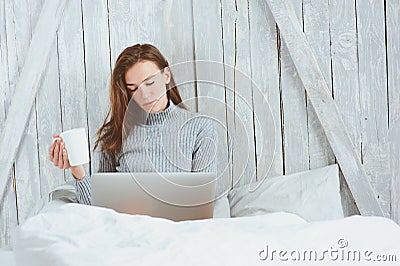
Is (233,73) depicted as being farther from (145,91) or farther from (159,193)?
(159,193)

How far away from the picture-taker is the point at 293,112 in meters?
2.31

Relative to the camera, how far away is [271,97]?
2.32 meters

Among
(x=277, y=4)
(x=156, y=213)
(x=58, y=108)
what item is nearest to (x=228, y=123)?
(x=277, y=4)

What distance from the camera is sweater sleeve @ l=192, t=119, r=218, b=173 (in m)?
2.02

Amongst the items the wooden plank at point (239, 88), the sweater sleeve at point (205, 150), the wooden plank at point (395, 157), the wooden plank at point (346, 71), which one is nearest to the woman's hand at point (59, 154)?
the sweater sleeve at point (205, 150)

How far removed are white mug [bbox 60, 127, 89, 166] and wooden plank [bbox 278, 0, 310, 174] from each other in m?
0.84

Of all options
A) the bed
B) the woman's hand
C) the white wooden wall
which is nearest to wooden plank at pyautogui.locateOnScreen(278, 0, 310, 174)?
the white wooden wall

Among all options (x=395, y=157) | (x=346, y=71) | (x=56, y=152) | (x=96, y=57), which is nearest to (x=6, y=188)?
(x=56, y=152)

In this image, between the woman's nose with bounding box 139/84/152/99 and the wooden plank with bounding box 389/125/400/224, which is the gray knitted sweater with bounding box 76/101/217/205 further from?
the wooden plank with bounding box 389/125/400/224

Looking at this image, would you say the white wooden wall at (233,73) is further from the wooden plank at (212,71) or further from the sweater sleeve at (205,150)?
the sweater sleeve at (205,150)

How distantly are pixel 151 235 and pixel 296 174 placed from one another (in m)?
1.26

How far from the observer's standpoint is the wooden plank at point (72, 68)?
2.35m

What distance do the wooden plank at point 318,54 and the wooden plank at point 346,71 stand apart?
0.07 ft

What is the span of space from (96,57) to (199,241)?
4.74ft
